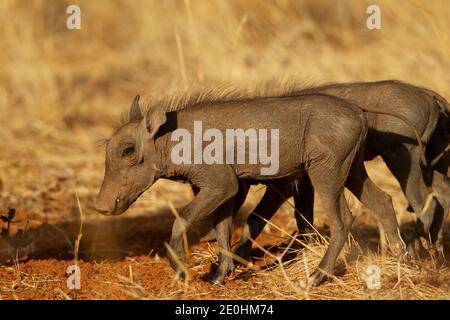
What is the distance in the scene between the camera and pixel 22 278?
248 inches

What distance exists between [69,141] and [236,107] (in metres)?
5.00

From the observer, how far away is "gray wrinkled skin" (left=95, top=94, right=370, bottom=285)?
19.5ft

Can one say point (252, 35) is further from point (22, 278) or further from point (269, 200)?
point (22, 278)

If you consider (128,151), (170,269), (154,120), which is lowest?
(170,269)

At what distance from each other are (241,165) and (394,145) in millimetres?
1323

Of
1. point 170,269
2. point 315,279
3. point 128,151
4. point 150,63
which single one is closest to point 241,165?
point 128,151

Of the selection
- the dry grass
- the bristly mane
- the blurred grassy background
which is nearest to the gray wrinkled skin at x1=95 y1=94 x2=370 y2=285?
the bristly mane

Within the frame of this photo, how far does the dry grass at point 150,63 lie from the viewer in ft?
29.7

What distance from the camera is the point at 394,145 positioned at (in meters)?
6.64

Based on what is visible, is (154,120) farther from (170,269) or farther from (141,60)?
(141,60)

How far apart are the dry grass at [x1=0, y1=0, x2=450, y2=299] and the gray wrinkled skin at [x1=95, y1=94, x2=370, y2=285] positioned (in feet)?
2.24

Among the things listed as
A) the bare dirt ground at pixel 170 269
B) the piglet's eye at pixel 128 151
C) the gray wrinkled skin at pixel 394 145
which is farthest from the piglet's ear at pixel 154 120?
the gray wrinkled skin at pixel 394 145

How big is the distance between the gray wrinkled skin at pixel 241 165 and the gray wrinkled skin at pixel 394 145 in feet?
1.56

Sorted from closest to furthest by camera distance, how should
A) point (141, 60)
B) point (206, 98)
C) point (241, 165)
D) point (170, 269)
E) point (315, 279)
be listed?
point (315, 279)
point (241, 165)
point (206, 98)
point (170, 269)
point (141, 60)
